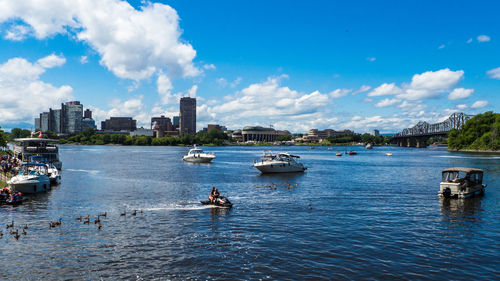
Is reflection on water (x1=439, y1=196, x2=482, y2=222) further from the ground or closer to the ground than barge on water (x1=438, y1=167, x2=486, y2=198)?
closer to the ground

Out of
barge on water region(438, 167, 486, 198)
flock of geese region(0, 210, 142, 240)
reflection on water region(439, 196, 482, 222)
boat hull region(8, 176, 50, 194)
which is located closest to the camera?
flock of geese region(0, 210, 142, 240)

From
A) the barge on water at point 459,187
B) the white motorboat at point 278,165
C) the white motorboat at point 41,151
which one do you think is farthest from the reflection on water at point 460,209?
the white motorboat at point 41,151

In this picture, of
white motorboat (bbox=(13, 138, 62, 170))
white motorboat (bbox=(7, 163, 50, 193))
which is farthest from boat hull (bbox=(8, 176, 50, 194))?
white motorboat (bbox=(13, 138, 62, 170))

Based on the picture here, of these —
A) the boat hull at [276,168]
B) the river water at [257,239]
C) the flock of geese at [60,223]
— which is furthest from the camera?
the boat hull at [276,168]

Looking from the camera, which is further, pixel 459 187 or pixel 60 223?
pixel 459 187

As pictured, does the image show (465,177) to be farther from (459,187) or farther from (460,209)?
(460,209)

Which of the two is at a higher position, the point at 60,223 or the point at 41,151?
the point at 41,151

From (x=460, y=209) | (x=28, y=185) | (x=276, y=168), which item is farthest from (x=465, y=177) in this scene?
(x=28, y=185)

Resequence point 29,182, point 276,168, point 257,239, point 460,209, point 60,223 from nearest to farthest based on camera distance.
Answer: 1. point 257,239
2. point 60,223
3. point 460,209
4. point 29,182
5. point 276,168

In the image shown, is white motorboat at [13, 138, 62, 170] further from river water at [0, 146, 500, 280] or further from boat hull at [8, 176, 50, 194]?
river water at [0, 146, 500, 280]

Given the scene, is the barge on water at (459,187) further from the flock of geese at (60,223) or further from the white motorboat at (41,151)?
the white motorboat at (41,151)

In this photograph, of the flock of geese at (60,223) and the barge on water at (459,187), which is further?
the barge on water at (459,187)

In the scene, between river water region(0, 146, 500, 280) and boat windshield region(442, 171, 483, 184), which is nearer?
river water region(0, 146, 500, 280)

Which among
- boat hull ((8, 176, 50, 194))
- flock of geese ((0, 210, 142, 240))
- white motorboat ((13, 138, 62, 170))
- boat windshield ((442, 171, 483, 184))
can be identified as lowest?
flock of geese ((0, 210, 142, 240))
